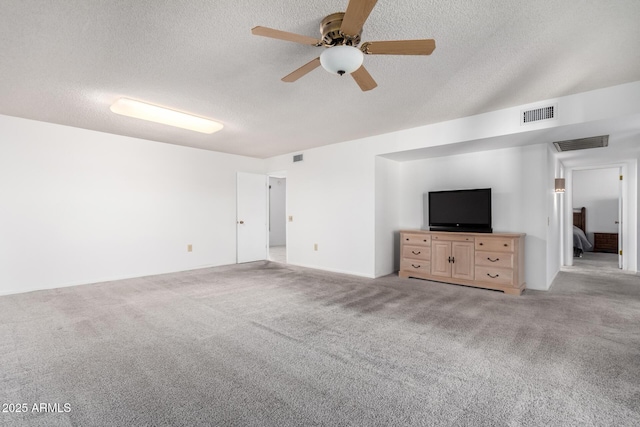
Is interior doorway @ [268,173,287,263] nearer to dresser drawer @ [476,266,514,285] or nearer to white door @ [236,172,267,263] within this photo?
white door @ [236,172,267,263]

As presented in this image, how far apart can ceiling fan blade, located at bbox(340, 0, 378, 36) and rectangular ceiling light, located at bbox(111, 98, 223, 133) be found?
282cm

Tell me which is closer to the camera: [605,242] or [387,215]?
[387,215]

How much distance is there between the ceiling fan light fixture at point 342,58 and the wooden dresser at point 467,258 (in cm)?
329

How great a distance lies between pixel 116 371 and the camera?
2.06m

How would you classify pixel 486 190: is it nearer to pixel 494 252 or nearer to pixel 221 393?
pixel 494 252

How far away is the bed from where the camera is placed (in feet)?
24.3

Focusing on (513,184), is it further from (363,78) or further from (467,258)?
(363,78)

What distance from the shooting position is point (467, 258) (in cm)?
439

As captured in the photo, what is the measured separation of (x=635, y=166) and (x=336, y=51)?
666cm

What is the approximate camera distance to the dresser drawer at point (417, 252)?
4.79m

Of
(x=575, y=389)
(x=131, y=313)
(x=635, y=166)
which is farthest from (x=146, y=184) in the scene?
(x=635, y=166)

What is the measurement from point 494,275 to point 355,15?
384 centimetres

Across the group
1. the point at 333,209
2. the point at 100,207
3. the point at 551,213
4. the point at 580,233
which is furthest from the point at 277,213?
the point at 580,233

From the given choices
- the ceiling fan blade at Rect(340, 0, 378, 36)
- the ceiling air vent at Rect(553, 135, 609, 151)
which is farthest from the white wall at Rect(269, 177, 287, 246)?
the ceiling fan blade at Rect(340, 0, 378, 36)
